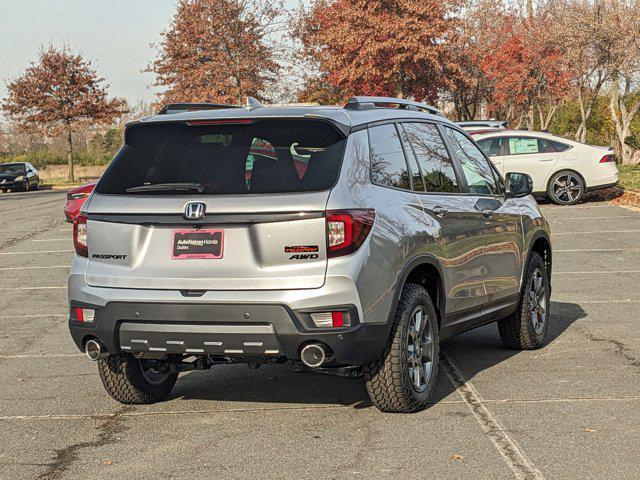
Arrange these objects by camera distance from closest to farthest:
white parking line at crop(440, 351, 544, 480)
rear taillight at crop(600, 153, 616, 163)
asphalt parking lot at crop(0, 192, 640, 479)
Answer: white parking line at crop(440, 351, 544, 480) < asphalt parking lot at crop(0, 192, 640, 479) < rear taillight at crop(600, 153, 616, 163)

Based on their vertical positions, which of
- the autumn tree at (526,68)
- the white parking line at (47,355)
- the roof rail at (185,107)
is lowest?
the white parking line at (47,355)

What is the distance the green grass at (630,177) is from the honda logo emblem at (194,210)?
19031 millimetres

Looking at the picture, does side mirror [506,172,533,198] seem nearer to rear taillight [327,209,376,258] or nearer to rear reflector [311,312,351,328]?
rear taillight [327,209,376,258]

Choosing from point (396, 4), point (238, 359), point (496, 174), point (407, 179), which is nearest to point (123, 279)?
point (238, 359)

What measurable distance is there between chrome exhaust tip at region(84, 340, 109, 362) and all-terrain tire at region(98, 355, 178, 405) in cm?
33

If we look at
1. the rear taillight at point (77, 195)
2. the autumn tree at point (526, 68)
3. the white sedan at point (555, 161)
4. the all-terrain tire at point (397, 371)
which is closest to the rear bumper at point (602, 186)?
the white sedan at point (555, 161)

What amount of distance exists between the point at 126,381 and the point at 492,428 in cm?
229

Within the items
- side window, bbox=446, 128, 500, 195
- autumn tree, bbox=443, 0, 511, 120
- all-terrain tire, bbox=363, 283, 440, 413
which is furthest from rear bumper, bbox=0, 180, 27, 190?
all-terrain tire, bbox=363, 283, 440, 413

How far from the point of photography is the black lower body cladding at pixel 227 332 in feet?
18.0

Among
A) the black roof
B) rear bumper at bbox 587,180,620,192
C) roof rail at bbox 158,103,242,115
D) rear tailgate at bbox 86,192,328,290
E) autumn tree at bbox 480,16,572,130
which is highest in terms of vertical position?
autumn tree at bbox 480,16,572,130

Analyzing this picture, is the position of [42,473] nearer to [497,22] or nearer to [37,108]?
[497,22]

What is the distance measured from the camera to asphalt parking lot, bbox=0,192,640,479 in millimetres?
5211

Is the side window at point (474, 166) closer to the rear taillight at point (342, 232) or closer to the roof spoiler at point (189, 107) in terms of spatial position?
the roof spoiler at point (189, 107)

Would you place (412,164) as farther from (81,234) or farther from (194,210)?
(81,234)
